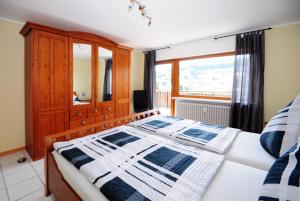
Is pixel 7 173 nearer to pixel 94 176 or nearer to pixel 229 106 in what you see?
pixel 94 176

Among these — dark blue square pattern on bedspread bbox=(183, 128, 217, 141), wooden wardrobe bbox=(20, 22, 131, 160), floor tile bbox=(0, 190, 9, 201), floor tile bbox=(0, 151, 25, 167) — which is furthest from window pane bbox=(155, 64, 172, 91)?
floor tile bbox=(0, 190, 9, 201)

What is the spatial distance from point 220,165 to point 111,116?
269 centimetres

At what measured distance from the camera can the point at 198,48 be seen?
3574 millimetres

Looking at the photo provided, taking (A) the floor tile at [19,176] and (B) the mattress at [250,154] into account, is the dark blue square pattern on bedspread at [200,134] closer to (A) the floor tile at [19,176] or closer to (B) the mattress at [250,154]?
(B) the mattress at [250,154]

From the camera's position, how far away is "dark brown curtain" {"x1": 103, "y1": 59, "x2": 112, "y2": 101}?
10.7 ft

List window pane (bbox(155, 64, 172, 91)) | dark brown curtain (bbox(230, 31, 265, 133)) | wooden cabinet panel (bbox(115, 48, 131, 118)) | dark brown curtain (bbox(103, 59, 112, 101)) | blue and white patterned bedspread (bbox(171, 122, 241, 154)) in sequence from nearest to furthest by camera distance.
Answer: blue and white patterned bedspread (bbox(171, 122, 241, 154)) → dark brown curtain (bbox(230, 31, 265, 133)) → dark brown curtain (bbox(103, 59, 112, 101)) → wooden cabinet panel (bbox(115, 48, 131, 118)) → window pane (bbox(155, 64, 172, 91))

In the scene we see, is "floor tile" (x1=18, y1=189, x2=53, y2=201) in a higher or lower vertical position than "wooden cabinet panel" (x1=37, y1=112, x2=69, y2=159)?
lower

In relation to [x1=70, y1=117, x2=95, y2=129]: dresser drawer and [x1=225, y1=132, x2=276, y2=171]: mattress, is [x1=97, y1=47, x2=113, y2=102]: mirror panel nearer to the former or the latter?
[x1=70, y1=117, x2=95, y2=129]: dresser drawer

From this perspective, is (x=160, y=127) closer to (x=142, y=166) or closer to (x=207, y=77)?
(x=142, y=166)

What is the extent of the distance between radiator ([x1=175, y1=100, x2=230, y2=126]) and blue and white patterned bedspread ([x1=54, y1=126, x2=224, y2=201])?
6.78ft

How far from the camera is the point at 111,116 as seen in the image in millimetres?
3461

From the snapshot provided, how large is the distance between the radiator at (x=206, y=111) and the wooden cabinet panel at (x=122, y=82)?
4.37 feet

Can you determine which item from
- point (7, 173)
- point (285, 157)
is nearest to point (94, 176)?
point (285, 157)

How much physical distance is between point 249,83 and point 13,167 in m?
4.19
